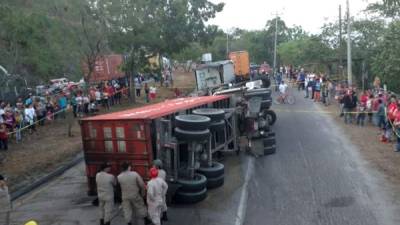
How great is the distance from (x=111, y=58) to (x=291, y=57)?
118 ft

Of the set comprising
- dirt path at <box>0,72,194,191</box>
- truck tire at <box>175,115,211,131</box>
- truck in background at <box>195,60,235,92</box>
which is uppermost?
truck in background at <box>195,60,235,92</box>

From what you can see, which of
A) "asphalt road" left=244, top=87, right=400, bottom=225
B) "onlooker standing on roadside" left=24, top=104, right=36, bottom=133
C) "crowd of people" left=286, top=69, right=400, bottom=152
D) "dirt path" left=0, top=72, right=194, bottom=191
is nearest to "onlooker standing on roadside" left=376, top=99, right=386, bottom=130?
"crowd of people" left=286, top=69, right=400, bottom=152

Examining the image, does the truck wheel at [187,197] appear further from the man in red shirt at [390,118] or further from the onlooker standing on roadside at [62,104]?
the onlooker standing on roadside at [62,104]

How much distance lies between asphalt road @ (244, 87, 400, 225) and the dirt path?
22.1 feet

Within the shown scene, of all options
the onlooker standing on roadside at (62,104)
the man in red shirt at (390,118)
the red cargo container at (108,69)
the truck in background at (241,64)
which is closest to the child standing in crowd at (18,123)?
the onlooker standing on roadside at (62,104)

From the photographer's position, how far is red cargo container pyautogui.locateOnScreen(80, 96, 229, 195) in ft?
37.4

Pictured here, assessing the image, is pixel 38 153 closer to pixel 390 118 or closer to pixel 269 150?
pixel 269 150

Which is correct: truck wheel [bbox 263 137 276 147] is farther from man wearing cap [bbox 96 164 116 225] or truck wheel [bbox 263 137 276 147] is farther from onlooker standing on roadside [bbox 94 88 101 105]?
onlooker standing on roadside [bbox 94 88 101 105]

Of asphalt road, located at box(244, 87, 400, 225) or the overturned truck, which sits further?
the overturned truck

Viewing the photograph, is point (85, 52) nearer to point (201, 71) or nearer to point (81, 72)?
point (81, 72)

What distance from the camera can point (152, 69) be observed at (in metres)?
33.1

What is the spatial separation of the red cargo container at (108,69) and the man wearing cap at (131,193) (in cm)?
2351

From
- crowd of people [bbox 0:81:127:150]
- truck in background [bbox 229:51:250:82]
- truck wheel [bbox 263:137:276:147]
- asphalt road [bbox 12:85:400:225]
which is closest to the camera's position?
asphalt road [bbox 12:85:400:225]

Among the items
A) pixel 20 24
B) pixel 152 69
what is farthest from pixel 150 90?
pixel 20 24
